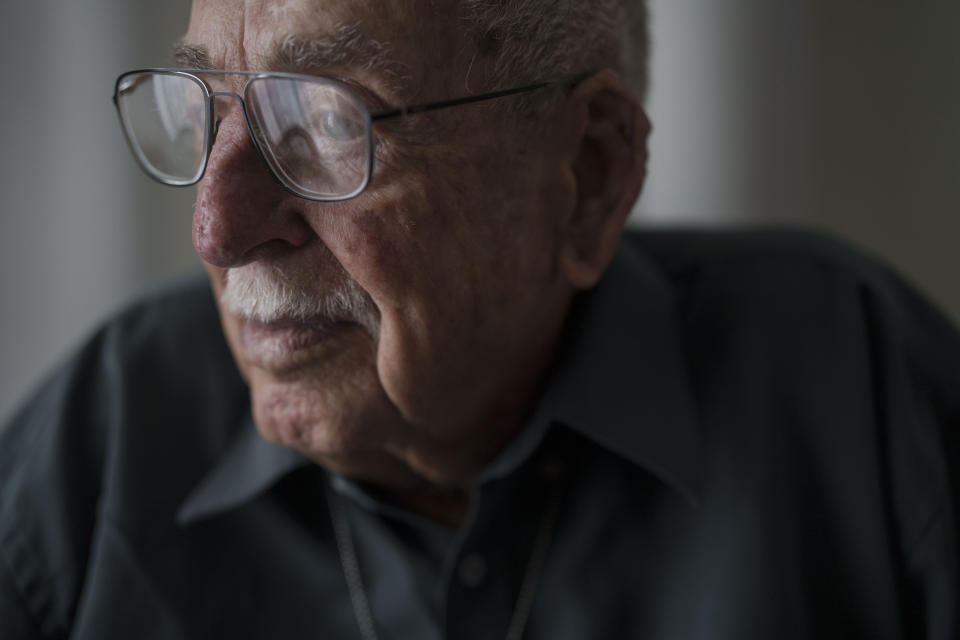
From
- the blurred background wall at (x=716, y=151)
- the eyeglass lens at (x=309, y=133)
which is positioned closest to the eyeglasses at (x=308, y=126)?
the eyeglass lens at (x=309, y=133)

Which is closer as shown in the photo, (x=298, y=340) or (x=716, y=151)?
(x=298, y=340)

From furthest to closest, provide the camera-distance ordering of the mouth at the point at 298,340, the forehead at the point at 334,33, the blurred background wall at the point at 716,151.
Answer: the blurred background wall at the point at 716,151, the mouth at the point at 298,340, the forehead at the point at 334,33

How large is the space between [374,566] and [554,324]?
427 mm

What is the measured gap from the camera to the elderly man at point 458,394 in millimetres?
954

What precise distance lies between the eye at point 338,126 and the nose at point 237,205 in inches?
3.3

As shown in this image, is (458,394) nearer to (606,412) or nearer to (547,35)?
(606,412)

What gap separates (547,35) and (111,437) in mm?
821

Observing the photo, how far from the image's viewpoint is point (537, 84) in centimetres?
103

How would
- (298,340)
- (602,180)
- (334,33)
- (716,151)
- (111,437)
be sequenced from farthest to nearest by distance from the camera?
1. (716,151)
2. (111,437)
3. (602,180)
4. (298,340)
5. (334,33)

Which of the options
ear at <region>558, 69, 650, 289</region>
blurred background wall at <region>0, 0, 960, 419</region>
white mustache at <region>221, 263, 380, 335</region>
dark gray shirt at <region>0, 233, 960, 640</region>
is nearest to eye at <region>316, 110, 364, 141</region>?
white mustache at <region>221, 263, 380, 335</region>

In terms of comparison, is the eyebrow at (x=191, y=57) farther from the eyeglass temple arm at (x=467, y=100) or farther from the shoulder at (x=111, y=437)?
the shoulder at (x=111, y=437)

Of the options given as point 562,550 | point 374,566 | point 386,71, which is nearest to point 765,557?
point 562,550

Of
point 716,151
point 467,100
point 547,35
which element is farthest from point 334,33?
point 716,151

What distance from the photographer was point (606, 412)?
123 centimetres
